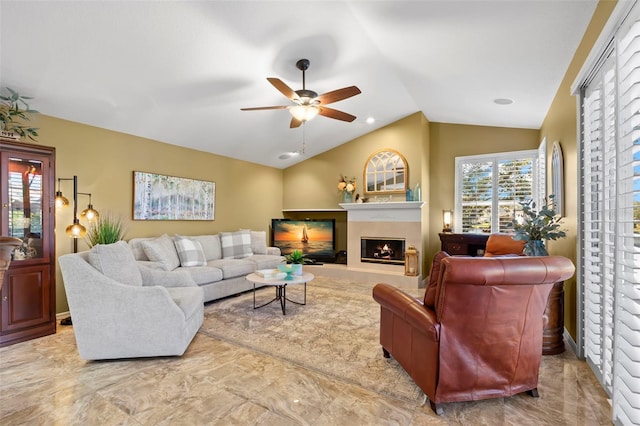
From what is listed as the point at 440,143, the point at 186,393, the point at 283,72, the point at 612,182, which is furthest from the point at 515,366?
the point at 440,143

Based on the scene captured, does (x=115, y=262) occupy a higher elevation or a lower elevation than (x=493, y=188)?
lower

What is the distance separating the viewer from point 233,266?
4.82 meters

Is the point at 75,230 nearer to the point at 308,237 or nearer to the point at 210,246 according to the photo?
the point at 210,246

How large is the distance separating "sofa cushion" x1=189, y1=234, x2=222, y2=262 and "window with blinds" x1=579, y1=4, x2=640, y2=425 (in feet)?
15.6

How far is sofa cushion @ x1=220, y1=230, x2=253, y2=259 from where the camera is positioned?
5.50 metres

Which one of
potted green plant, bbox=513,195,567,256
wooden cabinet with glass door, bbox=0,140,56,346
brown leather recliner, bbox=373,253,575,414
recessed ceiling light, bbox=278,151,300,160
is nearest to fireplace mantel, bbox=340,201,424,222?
recessed ceiling light, bbox=278,151,300,160

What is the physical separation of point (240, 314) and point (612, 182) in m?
3.76

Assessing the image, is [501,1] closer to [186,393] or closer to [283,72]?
[283,72]

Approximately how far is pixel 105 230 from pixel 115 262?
3.81 feet

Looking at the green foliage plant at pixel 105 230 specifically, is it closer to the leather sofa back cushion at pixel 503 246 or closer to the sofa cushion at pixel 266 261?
the sofa cushion at pixel 266 261

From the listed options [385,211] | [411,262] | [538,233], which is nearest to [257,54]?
[538,233]

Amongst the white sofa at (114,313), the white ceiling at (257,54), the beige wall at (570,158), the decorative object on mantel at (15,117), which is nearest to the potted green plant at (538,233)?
the beige wall at (570,158)

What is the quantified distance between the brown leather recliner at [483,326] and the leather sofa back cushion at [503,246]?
6.32 feet

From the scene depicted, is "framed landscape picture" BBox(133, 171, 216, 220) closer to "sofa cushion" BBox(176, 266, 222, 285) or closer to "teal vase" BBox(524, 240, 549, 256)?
"sofa cushion" BBox(176, 266, 222, 285)
